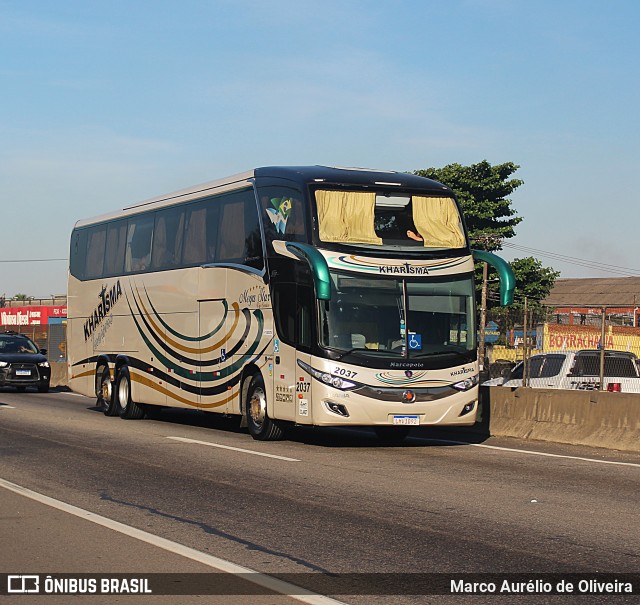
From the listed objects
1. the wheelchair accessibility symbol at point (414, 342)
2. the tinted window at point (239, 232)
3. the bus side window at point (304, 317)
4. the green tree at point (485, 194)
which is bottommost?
the wheelchair accessibility symbol at point (414, 342)

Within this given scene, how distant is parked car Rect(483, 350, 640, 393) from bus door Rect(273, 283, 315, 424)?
518 cm

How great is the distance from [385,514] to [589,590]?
3.44 metres

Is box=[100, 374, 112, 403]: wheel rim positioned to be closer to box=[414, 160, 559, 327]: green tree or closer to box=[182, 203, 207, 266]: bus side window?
box=[182, 203, 207, 266]: bus side window

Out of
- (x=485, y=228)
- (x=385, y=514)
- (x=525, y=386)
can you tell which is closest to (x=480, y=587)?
(x=385, y=514)

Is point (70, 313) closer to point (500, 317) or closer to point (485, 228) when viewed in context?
point (500, 317)

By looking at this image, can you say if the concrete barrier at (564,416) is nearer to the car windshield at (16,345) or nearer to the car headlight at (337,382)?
the car headlight at (337,382)

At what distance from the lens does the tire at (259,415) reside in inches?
741

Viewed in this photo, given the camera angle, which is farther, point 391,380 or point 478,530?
point 391,380

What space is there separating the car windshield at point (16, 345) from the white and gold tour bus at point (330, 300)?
618 inches

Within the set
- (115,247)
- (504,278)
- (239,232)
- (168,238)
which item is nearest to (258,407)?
(239,232)

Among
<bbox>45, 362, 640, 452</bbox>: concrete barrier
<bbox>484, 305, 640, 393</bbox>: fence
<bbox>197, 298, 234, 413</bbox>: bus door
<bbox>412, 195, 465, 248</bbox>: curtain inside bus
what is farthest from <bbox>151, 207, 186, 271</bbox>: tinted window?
<bbox>45, 362, 640, 452</bbox>: concrete barrier

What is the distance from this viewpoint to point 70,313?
93.9ft

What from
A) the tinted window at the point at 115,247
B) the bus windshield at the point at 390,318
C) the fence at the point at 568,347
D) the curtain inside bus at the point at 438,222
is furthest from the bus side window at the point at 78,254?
the bus windshield at the point at 390,318

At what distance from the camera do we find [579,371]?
20.6 meters
